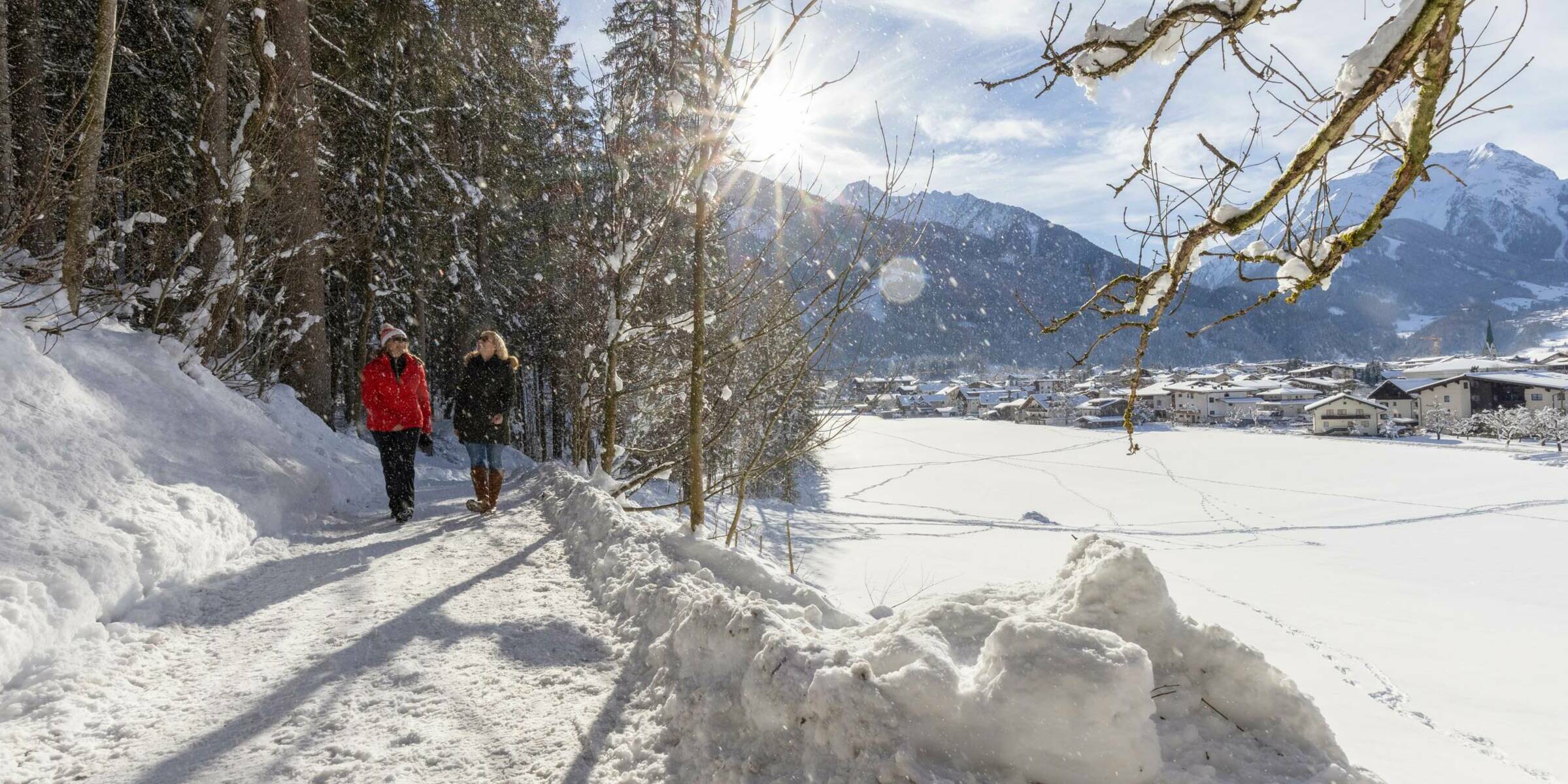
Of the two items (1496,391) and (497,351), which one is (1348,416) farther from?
(497,351)

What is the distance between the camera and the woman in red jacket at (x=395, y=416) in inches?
233

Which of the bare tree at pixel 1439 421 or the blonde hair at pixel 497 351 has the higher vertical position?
Answer: the blonde hair at pixel 497 351

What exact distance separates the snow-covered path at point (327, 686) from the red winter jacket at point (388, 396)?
187 cm

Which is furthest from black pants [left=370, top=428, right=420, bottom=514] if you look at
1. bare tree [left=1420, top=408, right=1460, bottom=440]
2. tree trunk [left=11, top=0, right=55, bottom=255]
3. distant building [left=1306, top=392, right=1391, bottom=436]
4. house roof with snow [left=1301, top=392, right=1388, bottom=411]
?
house roof with snow [left=1301, top=392, right=1388, bottom=411]

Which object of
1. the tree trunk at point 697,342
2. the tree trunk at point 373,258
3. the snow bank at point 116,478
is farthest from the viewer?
the tree trunk at point 373,258

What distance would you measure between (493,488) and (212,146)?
4.88m

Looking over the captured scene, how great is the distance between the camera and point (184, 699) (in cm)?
253

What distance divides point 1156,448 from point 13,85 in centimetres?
7157

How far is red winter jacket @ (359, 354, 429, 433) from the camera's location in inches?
233

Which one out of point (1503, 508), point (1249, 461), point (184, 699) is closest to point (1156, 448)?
point (1249, 461)

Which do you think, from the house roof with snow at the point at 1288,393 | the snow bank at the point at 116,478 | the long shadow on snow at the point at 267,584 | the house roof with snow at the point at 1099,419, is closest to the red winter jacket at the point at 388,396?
the snow bank at the point at 116,478

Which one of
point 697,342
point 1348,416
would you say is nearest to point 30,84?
point 697,342

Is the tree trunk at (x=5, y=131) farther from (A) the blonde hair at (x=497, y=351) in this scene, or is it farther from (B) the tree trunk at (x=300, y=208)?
(A) the blonde hair at (x=497, y=351)

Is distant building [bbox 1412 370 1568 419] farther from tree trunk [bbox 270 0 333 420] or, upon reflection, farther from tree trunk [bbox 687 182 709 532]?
tree trunk [bbox 270 0 333 420]
